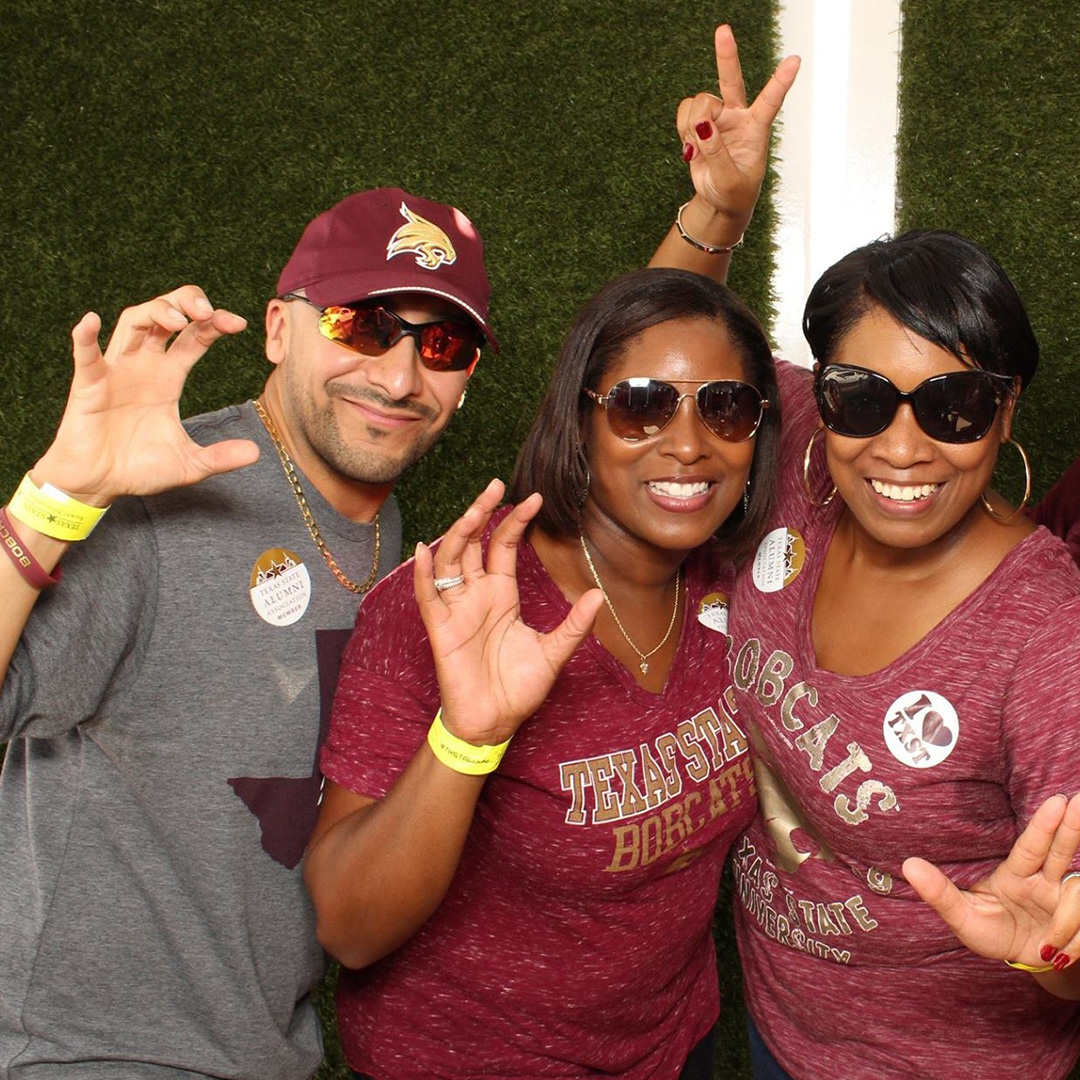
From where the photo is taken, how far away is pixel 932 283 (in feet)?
5.92

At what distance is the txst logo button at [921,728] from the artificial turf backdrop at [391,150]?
1.84 metres

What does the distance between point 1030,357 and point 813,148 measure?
192cm

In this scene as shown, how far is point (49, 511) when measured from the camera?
1.62 metres

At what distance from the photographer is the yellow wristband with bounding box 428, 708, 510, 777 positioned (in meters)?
1.66

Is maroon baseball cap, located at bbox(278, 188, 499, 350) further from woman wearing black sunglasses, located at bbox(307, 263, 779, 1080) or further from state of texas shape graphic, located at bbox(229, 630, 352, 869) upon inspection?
state of texas shape graphic, located at bbox(229, 630, 352, 869)

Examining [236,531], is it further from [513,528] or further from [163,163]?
[163,163]

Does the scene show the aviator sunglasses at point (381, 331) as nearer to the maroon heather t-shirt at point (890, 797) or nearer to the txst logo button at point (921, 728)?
the maroon heather t-shirt at point (890, 797)

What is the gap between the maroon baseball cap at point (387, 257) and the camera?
6.75ft

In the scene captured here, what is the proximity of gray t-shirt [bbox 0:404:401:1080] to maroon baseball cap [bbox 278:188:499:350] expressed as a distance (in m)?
0.30

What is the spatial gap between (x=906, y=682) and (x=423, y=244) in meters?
1.05

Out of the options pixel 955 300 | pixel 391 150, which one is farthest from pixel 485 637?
pixel 391 150

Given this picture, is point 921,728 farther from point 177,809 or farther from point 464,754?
point 177,809

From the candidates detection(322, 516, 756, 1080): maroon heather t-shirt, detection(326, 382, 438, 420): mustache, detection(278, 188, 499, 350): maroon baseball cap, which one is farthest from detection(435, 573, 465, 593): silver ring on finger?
detection(278, 188, 499, 350): maroon baseball cap

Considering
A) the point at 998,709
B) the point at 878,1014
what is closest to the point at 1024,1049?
the point at 878,1014
